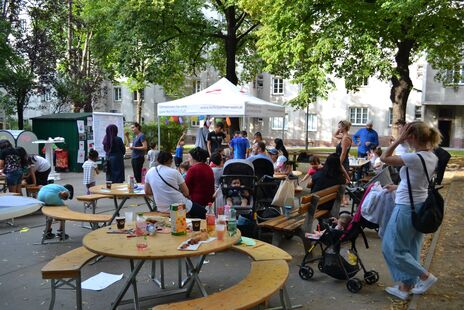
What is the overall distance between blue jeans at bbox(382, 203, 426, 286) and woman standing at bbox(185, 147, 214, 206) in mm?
2703

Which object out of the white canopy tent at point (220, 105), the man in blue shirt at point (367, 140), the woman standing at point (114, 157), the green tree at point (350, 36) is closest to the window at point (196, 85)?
the green tree at point (350, 36)

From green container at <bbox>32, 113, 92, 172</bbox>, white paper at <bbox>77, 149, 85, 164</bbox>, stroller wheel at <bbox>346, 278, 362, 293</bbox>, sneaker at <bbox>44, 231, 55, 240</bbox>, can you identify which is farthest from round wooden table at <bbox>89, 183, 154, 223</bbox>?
green container at <bbox>32, 113, 92, 172</bbox>

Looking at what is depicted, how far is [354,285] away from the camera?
15.4 ft

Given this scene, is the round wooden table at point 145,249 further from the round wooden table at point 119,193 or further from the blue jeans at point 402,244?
the round wooden table at point 119,193

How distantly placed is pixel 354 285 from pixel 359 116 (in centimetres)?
3279

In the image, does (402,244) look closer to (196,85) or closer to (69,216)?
(69,216)

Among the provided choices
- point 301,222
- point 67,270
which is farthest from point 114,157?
point 67,270

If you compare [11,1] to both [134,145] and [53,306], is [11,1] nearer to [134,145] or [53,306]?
[134,145]

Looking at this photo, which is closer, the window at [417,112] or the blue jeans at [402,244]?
the blue jeans at [402,244]

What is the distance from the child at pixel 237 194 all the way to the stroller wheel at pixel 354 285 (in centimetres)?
224

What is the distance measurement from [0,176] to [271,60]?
10.3m

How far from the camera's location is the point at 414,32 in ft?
49.1

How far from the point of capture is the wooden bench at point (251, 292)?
3087 mm

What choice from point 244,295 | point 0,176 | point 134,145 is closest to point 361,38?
point 134,145
